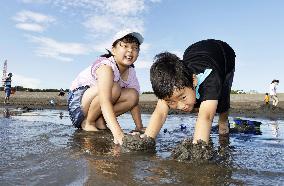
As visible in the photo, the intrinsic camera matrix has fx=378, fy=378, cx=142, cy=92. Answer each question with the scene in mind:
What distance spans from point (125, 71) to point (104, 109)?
2.85 ft

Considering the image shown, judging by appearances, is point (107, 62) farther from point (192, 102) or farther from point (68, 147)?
point (192, 102)

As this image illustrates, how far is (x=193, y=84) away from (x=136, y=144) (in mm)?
718

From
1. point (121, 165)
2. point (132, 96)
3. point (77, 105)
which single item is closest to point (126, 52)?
point (132, 96)

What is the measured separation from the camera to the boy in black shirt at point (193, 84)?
2.90m

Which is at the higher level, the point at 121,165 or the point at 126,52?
the point at 126,52

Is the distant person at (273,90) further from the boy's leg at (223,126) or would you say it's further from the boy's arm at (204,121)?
the boy's arm at (204,121)

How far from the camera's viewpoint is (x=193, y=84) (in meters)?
3.06

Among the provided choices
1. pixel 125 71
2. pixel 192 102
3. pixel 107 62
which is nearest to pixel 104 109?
pixel 107 62

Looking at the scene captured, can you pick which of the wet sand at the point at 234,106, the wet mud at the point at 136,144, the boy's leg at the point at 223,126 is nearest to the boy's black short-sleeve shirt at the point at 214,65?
the wet mud at the point at 136,144

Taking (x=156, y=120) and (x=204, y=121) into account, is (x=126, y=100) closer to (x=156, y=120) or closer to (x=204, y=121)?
(x=156, y=120)

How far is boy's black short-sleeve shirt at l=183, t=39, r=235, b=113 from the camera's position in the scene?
3.22 meters

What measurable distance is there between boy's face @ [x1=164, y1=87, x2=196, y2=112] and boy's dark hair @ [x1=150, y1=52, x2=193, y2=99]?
31 mm

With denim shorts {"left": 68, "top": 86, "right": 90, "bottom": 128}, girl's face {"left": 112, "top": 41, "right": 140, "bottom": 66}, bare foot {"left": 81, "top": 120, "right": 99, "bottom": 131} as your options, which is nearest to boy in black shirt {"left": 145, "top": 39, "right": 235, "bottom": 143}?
girl's face {"left": 112, "top": 41, "right": 140, "bottom": 66}

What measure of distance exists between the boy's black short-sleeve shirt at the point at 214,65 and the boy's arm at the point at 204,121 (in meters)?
0.05
